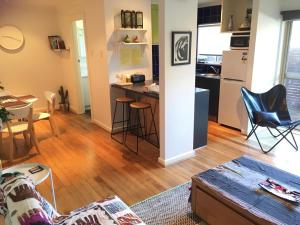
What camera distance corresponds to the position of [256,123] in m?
3.70

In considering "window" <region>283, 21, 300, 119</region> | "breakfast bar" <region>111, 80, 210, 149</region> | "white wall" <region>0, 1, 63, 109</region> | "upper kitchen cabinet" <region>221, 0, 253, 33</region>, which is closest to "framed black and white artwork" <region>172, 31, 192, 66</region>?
"breakfast bar" <region>111, 80, 210, 149</region>

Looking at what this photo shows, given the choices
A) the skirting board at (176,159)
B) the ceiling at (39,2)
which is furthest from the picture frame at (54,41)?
the skirting board at (176,159)

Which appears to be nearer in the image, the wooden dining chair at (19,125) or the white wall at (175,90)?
the white wall at (175,90)

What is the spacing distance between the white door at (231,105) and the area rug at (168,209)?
2.15 meters

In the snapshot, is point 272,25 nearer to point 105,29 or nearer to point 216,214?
point 105,29

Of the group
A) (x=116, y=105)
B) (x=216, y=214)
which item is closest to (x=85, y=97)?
(x=116, y=105)

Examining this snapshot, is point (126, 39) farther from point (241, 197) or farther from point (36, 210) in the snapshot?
point (36, 210)

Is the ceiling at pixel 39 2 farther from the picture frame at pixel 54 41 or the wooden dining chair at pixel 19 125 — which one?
the wooden dining chair at pixel 19 125

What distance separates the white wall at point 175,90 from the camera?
291 cm

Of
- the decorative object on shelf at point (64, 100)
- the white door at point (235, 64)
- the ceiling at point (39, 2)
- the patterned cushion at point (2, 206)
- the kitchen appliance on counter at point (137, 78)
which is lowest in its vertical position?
the decorative object on shelf at point (64, 100)

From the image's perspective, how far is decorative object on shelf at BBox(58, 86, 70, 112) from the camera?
6.09 metres

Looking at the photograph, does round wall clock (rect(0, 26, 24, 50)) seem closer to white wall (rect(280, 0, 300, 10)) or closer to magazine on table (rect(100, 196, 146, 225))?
magazine on table (rect(100, 196, 146, 225))

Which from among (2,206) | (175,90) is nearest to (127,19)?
(175,90)

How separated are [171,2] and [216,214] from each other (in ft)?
7.55
